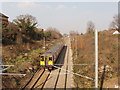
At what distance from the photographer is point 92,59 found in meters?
17.6

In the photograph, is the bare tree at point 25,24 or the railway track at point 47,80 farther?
the bare tree at point 25,24

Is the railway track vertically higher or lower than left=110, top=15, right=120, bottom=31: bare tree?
lower

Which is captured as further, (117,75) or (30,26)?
(30,26)

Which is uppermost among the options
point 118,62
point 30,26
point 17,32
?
point 30,26

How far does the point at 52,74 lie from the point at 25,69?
301cm

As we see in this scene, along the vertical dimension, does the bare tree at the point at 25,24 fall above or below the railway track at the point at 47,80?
above

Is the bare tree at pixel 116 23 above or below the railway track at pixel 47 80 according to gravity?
above

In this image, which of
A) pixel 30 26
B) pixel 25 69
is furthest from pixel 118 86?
pixel 30 26

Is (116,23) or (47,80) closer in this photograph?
(47,80)

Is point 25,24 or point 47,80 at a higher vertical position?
point 25,24

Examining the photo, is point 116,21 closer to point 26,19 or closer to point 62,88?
point 26,19

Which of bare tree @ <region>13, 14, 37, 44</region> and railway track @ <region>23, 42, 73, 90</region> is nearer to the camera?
railway track @ <region>23, 42, 73, 90</region>

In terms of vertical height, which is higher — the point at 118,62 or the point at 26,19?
the point at 26,19

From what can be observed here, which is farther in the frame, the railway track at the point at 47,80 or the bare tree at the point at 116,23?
the bare tree at the point at 116,23
